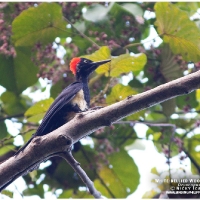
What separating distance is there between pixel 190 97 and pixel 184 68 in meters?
0.35

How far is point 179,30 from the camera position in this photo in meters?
3.53

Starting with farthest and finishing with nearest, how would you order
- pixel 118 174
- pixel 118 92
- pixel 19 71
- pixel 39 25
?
pixel 118 174, pixel 19 71, pixel 39 25, pixel 118 92

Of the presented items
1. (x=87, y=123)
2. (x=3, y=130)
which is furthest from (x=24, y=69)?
(x=87, y=123)

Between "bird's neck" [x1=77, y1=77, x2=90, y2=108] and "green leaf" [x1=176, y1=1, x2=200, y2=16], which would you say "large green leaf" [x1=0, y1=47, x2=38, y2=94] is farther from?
"green leaf" [x1=176, y1=1, x2=200, y2=16]

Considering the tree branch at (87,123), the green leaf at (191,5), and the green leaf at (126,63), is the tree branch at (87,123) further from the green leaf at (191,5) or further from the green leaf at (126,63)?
the green leaf at (191,5)

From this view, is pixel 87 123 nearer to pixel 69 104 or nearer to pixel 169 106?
pixel 69 104

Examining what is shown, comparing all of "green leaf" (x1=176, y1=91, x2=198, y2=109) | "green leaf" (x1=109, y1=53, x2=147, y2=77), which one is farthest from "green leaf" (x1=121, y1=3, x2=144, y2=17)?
"green leaf" (x1=176, y1=91, x2=198, y2=109)

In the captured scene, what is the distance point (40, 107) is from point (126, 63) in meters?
0.80

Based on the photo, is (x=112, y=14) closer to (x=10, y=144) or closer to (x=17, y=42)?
(x=17, y=42)

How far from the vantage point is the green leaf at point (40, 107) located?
11.5ft

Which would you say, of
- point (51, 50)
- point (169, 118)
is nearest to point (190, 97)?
point (169, 118)

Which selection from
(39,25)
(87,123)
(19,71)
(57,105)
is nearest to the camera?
(87,123)

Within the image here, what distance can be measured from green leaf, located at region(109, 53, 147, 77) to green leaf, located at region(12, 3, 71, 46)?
67 cm

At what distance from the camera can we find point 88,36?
12.9 ft
